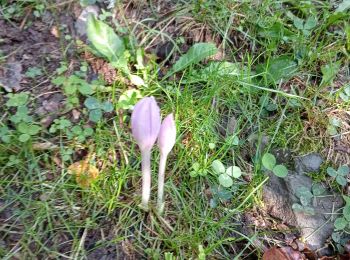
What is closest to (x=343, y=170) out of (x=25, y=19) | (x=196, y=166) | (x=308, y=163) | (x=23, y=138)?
(x=308, y=163)

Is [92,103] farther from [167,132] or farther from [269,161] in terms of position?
[269,161]

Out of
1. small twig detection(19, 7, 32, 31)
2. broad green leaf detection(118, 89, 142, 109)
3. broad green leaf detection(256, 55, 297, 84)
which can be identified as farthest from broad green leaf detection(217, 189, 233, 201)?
small twig detection(19, 7, 32, 31)

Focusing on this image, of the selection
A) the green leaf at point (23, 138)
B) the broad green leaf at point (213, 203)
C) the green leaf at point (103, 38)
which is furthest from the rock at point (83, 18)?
the broad green leaf at point (213, 203)

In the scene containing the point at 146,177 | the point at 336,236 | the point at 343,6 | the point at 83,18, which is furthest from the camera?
the point at 343,6

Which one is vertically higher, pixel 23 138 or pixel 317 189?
pixel 23 138

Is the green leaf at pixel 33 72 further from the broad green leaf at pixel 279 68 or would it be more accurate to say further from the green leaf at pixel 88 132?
the broad green leaf at pixel 279 68

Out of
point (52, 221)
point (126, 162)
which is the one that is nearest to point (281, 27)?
point (126, 162)

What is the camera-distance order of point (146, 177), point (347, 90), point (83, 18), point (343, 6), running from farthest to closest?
point (343, 6)
point (83, 18)
point (347, 90)
point (146, 177)
